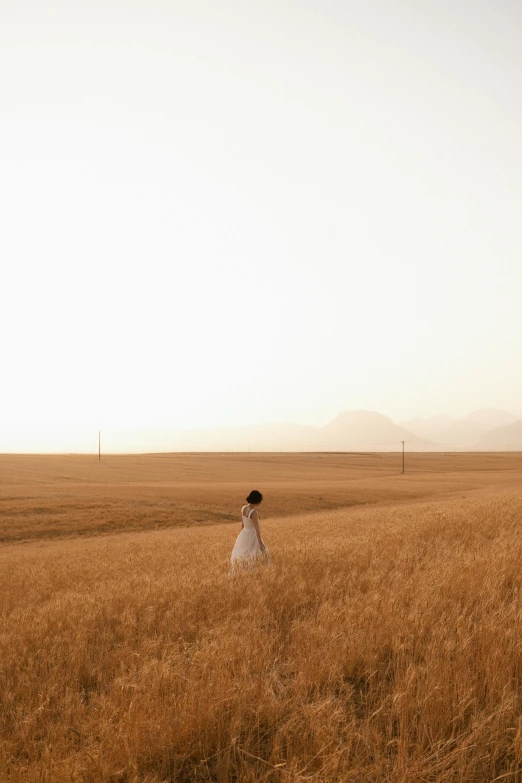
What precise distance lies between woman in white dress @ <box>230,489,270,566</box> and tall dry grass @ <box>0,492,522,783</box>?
8.95 ft

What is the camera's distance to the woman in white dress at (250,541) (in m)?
10.6

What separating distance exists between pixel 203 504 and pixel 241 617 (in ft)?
106

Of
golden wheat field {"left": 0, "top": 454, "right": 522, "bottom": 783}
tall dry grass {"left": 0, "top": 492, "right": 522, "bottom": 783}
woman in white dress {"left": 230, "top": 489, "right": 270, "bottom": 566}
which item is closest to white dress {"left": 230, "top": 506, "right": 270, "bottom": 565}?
woman in white dress {"left": 230, "top": 489, "right": 270, "bottom": 566}

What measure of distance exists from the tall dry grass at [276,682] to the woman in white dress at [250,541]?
2.73 m

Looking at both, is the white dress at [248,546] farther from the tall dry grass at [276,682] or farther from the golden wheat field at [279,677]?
the tall dry grass at [276,682]

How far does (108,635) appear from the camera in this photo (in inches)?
231

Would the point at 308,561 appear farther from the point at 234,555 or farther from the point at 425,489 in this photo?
the point at 425,489

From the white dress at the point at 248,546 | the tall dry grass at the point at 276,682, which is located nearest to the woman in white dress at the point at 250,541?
the white dress at the point at 248,546

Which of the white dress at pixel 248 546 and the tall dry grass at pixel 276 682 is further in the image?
the white dress at pixel 248 546

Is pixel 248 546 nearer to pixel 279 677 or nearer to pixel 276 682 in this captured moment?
pixel 279 677

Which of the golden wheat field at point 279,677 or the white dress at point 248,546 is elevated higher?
the golden wheat field at point 279,677

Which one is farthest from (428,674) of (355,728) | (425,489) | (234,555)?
(425,489)

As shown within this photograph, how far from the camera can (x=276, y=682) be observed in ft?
13.3

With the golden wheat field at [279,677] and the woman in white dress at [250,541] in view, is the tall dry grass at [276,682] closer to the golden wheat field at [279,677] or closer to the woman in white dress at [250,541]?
the golden wheat field at [279,677]
